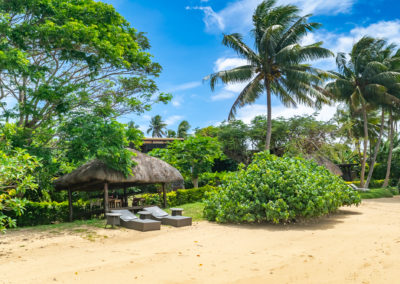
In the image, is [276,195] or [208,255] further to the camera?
[276,195]

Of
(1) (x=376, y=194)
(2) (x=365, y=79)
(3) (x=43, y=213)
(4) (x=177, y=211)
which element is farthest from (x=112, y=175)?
(2) (x=365, y=79)

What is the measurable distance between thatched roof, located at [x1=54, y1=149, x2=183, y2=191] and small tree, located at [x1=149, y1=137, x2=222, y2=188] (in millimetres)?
3958

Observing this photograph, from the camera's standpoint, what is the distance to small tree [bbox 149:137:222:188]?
16.7 m

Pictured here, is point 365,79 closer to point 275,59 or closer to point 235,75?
point 275,59

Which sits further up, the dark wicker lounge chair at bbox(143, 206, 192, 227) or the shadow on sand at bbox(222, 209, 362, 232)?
the dark wicker lounge chair at bbox(143, 206, 192, 227)

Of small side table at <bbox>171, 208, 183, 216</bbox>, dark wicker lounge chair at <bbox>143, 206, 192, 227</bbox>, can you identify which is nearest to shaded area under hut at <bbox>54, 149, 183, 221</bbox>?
dark wicker lounge chair at <bbox>143, 206, 192, 227</bbox>

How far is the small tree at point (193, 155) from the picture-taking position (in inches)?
656

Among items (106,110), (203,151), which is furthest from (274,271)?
(203,151)

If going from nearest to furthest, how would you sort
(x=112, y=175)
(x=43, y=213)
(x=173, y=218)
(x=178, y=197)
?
1. (x=173, y=218)
2. (x=112, y=175)
3. (x=43, y=213)
4. (x=178, y=197)

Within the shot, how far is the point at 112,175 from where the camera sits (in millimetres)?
9930

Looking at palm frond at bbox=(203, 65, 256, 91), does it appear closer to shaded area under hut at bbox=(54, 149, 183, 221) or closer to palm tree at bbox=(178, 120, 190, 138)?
shaded area under hut at bbox=(54, 149, 183, 221)

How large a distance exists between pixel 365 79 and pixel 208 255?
62.0 ft

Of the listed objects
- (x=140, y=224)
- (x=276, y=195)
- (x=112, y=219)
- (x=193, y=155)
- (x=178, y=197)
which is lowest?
(x=140, y=224)

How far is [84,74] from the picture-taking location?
9.95 meters
